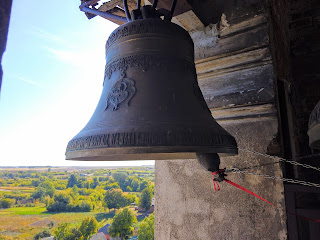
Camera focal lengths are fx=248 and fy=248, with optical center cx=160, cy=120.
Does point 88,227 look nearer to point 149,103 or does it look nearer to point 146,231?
point 146,231

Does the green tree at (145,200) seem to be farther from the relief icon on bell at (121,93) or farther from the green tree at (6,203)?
the relief icon on bell at (121,93)

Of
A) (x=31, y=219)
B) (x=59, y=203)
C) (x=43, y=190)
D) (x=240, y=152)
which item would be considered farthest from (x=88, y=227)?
(x=240, y=152)

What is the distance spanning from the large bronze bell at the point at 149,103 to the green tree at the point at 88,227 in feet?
49.1

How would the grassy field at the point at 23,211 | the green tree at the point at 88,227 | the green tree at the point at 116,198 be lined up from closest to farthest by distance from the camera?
the grassy field at the point at 23,211
the green tree at the point at 88,227
the green tree at the point at 116,198

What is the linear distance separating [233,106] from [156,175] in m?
0.77

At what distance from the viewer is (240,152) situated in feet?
5.08

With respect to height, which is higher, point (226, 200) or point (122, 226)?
point (226, 200)

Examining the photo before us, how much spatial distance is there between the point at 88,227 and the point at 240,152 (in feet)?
50.0

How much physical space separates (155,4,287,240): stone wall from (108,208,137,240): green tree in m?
12.9

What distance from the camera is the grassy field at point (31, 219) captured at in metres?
12.4

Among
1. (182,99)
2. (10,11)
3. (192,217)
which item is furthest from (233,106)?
(10,11)

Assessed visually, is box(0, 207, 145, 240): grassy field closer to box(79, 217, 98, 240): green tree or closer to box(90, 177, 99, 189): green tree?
box(79, 217, 98, 240): green tree

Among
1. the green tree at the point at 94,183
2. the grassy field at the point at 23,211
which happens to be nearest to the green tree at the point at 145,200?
the green tree at the point at 94,183

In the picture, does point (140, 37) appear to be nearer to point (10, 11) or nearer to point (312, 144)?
point (10, 11)
